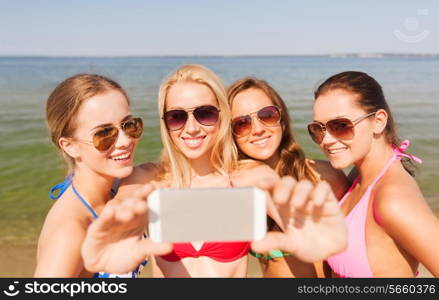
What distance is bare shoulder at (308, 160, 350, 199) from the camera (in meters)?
3.75

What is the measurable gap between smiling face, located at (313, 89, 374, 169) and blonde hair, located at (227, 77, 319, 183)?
55 centimetres

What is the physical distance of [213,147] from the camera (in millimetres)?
3463

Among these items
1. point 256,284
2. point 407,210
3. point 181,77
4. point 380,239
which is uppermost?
point 181,77

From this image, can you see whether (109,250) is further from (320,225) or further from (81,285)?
(320,225)

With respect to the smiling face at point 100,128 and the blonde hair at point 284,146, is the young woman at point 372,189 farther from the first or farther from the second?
the smiling face at point 100,128

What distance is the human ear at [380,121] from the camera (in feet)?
10.7

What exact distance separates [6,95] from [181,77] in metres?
20.6

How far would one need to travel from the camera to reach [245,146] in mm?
3650

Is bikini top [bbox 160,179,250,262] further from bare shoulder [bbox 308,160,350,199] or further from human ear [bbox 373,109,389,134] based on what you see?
human ear [bbox 373,109,389,134]

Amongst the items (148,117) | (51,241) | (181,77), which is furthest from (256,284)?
(148,117)

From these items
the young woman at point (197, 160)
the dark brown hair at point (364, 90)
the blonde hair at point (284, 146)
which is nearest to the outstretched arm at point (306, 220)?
the young woman at point (197, 160)

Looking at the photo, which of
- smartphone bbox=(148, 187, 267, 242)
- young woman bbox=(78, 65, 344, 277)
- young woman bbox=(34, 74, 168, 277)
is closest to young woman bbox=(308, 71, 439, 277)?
young woman bbox=(78, 65, 344, 277)

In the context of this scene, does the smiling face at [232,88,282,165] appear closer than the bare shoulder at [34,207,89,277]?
No

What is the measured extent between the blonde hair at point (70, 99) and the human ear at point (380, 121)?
7.04 feet
